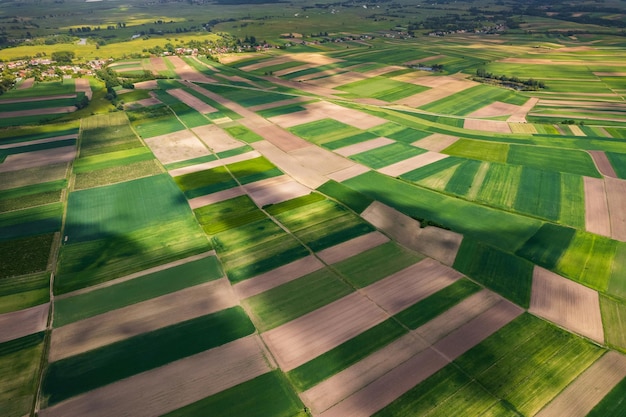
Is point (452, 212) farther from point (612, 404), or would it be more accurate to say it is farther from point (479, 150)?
point (612, 404)

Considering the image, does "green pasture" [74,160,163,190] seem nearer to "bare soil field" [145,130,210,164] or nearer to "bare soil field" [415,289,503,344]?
"bare soil field" [145,130,210,164]

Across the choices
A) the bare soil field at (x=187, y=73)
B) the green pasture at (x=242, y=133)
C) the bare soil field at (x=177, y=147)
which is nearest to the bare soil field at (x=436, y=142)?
the green pasture at (x=242, y=133)

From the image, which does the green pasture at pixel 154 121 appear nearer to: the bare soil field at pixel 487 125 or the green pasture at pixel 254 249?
the green pasture at pixel 254 249

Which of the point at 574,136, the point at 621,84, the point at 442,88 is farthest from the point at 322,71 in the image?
the point at 621,84

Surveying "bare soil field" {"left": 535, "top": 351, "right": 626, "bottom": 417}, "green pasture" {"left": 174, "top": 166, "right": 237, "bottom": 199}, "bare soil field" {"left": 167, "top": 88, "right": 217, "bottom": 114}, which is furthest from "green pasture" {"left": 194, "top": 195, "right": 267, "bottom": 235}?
"bare soil field" {"left": 167, "top": 88, "right": 217, "bottom": 114}

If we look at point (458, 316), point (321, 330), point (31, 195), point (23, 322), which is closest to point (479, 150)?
point (458, 316)

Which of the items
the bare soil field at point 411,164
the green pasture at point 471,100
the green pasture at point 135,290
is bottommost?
→ the green pasture at point 135,290

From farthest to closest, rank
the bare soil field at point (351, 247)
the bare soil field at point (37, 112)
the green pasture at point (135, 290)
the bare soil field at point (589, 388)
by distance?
1. the bare soil field at point (37, 112)
2. the bare soil field at point (351, 247)
3. the green pasture at point (135, 290)
4. the bare soil field at point (589, 388)
